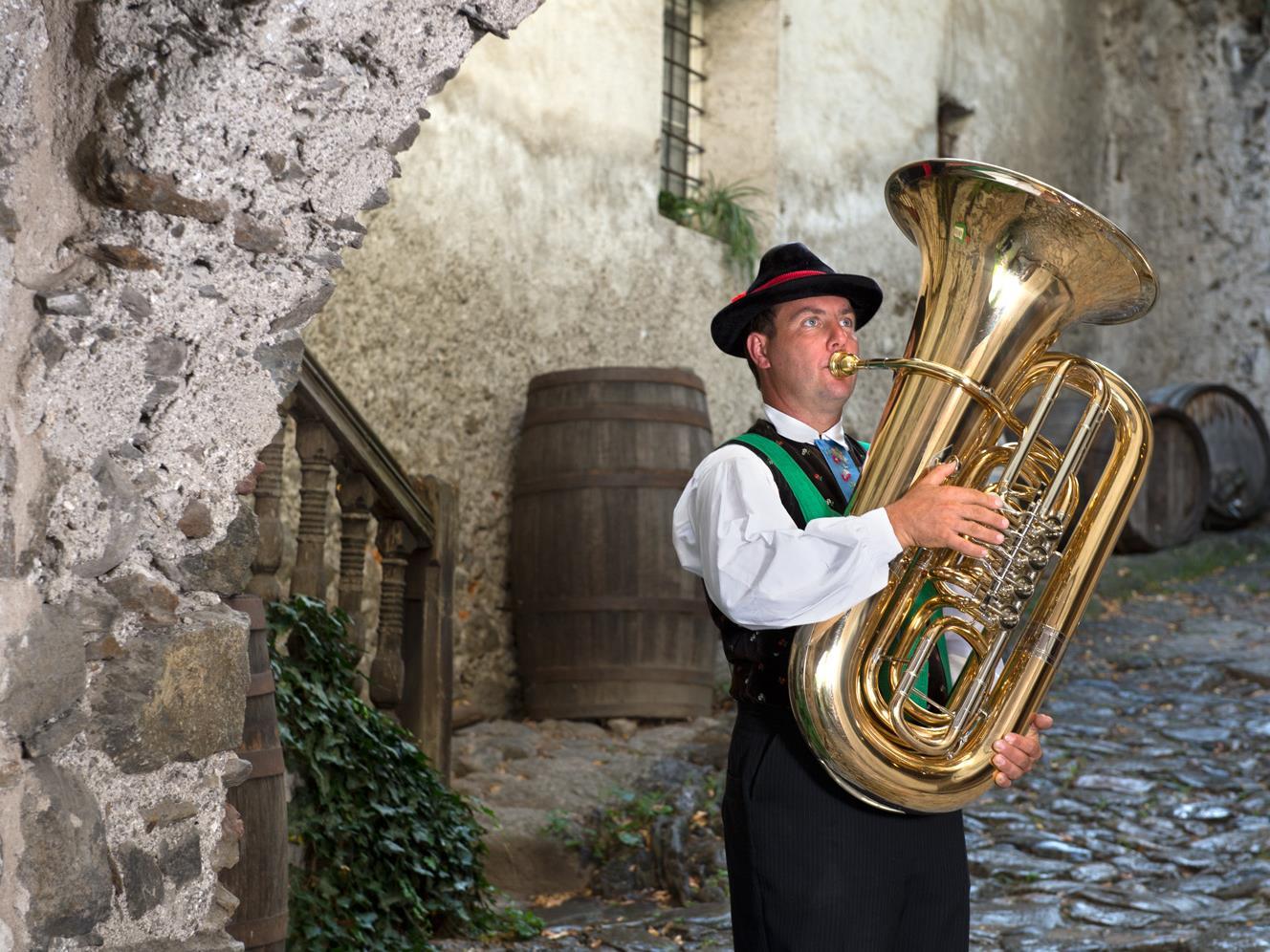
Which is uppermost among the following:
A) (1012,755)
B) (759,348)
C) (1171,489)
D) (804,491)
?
(1171,489)

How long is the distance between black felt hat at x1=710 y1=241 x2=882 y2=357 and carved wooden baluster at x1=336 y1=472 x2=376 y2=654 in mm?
1808

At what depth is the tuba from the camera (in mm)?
2271

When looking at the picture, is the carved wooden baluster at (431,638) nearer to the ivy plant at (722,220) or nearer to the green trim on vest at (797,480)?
the green trim on vest at (797,480)

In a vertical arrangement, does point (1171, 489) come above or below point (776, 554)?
above

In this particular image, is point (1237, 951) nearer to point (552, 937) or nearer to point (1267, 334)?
point (552, 937)

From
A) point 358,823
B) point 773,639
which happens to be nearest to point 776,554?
point 773,639

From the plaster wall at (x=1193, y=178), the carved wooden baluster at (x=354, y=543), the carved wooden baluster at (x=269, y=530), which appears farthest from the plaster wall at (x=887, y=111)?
the carved wooden baluster at (x=269, y=530)

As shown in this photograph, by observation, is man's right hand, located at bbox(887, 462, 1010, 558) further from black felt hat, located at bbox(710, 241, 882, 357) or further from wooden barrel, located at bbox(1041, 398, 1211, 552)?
wooden barrel, located at bbox(1041, 398, 1211, 552)

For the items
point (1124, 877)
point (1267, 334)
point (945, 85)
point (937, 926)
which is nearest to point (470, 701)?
point (1124, 877)

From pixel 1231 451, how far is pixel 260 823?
831 centimetres

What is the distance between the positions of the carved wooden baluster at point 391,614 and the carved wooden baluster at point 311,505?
1.20ft

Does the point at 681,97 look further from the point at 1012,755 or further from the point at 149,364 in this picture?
the point at 149,364

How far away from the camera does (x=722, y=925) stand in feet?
13.3

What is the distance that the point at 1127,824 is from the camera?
496 cm
